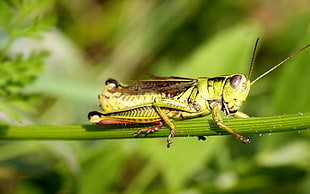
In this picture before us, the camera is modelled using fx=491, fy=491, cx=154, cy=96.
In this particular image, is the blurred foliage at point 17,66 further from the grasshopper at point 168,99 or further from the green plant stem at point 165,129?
the grasshopper at point 168,99

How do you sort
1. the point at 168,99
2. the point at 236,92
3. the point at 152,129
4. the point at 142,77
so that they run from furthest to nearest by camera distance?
the point at 142,77 → the point at 168,99 → the point at 236,92 → the point at 152,129

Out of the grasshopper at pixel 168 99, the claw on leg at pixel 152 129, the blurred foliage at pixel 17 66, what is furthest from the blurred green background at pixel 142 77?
the claw on leg at pixel 152 129

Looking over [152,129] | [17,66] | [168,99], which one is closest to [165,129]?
[152,129]

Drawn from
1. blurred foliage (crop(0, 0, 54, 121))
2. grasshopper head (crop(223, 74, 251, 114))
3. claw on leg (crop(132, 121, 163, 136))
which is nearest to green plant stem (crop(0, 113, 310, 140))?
claw on leg (crop(132, 121, 163, 136))

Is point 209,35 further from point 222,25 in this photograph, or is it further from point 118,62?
point 118,62

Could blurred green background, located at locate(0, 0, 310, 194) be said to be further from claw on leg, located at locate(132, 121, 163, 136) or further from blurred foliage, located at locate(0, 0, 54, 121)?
claw on leg, located at locate(132, 121, 163, 136)

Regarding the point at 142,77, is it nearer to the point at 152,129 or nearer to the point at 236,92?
the point at 236,92
